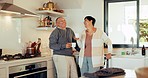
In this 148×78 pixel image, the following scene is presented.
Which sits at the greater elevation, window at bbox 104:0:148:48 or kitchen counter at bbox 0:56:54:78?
window at bbox 104:0:148:48

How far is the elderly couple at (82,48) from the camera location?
3.17m

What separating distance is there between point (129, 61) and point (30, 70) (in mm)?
2180

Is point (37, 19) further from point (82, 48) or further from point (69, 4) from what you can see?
point (82, 48)

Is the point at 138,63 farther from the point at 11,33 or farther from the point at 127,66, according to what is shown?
the point at 11,33

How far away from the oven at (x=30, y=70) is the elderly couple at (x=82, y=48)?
238mm

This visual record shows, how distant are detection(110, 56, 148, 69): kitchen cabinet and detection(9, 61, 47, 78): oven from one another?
1712mm

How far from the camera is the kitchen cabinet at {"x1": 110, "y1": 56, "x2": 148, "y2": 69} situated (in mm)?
4367

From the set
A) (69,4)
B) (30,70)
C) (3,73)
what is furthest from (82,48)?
(69,4)

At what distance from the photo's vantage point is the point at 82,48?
3223 millimetres

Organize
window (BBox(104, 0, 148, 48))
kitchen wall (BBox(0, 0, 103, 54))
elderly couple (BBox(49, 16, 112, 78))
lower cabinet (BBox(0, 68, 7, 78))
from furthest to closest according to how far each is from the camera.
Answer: window (BBox(104, 0, 148, 48)) < kitchen wall (BBox(0, 0, 103, 54)) < elderly couple (BBox(49, 16, 112, 78)) < lower cabinet (BBox(0, 68, 7, 78))

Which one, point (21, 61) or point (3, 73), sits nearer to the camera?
point (3, 73)

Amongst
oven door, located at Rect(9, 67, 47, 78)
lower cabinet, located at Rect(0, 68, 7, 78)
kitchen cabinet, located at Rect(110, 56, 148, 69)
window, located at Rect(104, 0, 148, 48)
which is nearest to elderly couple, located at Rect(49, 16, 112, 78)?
oven door, located at Rect(9, 67, 47, 78)

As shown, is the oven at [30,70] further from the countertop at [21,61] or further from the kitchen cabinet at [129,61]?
the kitchen cabinet at [129,61]

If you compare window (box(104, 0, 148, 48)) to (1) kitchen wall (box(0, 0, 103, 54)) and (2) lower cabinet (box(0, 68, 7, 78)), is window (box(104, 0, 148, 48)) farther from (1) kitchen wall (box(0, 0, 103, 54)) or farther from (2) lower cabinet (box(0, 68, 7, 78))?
(2) lower cabinet (box(0, 68, 7, 78))
